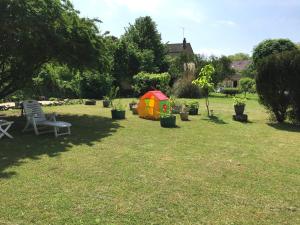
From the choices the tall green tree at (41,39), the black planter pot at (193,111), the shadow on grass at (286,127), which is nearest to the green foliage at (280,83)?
the shadow on grass at (286,127)

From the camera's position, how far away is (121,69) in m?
34.0

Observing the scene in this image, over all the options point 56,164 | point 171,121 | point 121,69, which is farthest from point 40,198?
point 121,69

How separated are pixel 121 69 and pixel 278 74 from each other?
21222 millimetres

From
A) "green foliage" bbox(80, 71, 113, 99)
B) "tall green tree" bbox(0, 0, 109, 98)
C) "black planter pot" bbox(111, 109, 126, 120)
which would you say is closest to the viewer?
"tall green tree" bbox(0, 0, 109, 98)

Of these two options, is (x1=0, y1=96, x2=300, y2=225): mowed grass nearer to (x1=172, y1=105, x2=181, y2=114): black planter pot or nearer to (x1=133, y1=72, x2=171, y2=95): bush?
(x1=172, y1=105, x2=181, y2=114): black planter pot

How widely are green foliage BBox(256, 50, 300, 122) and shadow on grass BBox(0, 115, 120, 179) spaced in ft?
20.3

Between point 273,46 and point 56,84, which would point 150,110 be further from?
point 273,46

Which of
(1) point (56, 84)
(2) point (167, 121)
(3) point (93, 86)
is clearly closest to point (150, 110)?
(2) point (167, 121)

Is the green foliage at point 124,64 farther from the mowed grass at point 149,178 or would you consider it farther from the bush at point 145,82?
the mowed grass at point 149,178

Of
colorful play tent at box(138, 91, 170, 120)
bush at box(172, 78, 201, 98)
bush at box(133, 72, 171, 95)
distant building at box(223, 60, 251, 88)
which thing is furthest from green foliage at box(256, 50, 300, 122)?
distant building at box(223, 60, 251, 88)

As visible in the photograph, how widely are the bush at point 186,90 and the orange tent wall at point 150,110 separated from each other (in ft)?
45.6

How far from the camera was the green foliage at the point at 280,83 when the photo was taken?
46.5ft

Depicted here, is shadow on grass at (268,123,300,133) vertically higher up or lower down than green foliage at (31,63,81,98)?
lower down

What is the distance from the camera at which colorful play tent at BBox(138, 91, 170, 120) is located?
15.5 metres
